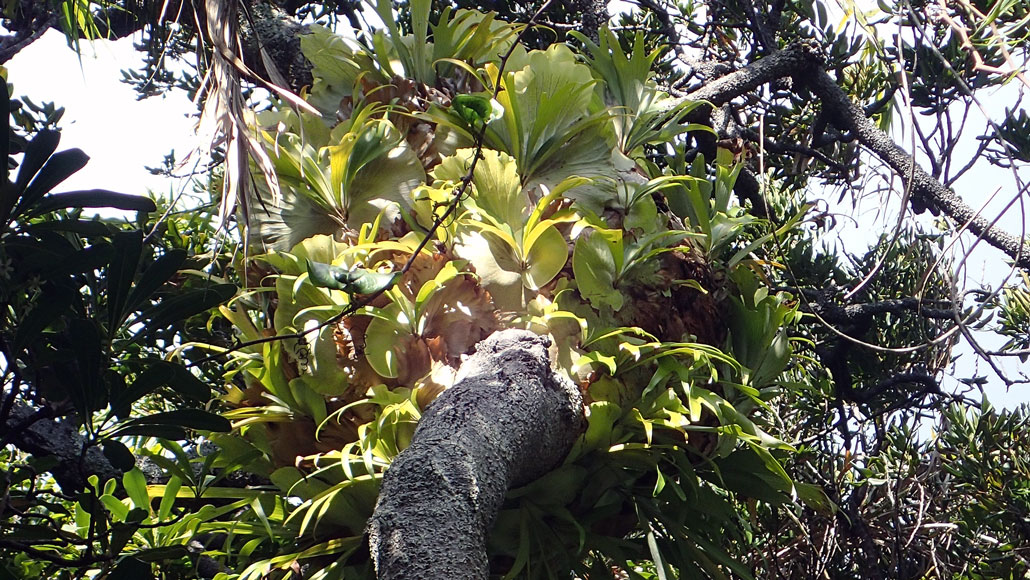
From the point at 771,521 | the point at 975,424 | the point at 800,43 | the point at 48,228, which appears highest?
the point at 800,43

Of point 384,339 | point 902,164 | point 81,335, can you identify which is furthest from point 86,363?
point 902,164

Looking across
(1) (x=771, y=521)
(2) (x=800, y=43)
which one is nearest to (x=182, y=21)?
(2) (x=800, y=43)

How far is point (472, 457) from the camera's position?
641 mm

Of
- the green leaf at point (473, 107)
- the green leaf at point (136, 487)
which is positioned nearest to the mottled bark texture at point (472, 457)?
the green leaf at point (473, 107)

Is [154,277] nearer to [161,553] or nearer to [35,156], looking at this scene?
[35,156]

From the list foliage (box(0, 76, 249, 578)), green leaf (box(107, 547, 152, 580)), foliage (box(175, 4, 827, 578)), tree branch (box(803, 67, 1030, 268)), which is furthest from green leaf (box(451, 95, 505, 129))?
tree branch (box(803, 67, 1030, 268))

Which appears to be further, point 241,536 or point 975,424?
point 975,424

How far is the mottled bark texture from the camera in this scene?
1.86ft

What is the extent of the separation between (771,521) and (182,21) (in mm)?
1369

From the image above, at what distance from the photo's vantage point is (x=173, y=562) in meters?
1.04

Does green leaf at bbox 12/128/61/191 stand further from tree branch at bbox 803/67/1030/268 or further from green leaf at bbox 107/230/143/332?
tree branch at bbox 803/67/1030/268

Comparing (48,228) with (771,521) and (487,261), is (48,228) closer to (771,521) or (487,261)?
(487,261)

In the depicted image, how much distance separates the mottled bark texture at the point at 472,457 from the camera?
567mm

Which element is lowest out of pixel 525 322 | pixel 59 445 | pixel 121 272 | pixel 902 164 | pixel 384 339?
pixel 59 445
